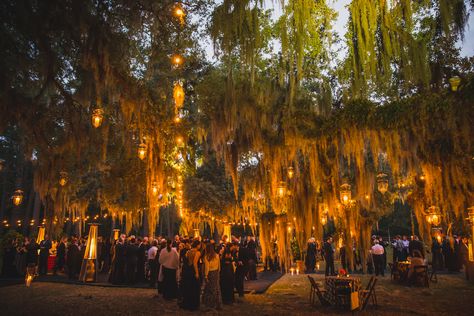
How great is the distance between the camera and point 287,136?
1091 cm

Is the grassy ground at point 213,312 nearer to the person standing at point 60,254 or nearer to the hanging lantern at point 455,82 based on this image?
the person standing at point 60,254

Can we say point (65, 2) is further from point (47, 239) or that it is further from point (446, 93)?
point (47, 239)

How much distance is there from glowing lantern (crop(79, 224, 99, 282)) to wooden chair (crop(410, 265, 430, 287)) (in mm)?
11418

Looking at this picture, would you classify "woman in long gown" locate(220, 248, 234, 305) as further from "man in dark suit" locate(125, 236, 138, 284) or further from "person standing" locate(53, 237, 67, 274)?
"person standing" locate(53, 237, 67, 274)

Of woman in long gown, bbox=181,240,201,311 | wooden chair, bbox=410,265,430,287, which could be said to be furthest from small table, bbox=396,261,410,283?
woman in long gown, bbox=181,240,201,311

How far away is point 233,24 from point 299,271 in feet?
46.1

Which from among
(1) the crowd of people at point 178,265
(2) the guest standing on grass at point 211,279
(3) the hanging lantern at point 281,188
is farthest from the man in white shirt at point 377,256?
(2) the guest standing on grass at point 211,279

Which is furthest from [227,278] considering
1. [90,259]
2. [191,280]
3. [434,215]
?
[434,215]

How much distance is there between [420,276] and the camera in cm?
1171

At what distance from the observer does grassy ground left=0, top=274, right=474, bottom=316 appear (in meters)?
7.62

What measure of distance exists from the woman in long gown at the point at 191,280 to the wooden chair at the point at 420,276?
316 inches

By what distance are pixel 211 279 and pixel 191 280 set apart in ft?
1.74

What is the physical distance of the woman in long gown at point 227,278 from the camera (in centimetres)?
897

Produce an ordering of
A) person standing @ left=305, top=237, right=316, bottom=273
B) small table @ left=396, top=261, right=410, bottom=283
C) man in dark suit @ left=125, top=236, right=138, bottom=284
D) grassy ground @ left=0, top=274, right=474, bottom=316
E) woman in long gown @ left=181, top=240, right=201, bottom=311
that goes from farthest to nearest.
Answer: person standing @ left=305, top=237, right=316, bottom=273 → small table @ left=396, top=261, right=410, bottom=283 → man in dark suit @ left=125, top=236, right=138, bottom=284 → woman in long gown @ left=181, top=240, right=201, bottom=311 → grassy ground @ left=0, top=274, right=474, bottom=316
